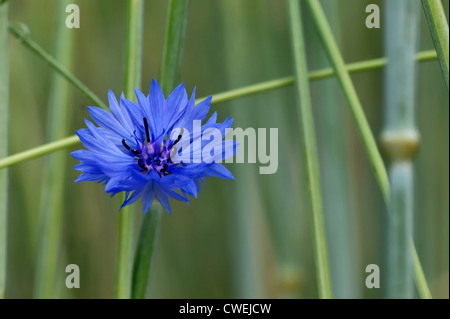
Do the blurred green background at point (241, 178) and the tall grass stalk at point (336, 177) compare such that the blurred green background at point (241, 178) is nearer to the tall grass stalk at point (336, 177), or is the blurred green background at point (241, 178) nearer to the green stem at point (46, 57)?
the tall grass stalk at point (336, 177)

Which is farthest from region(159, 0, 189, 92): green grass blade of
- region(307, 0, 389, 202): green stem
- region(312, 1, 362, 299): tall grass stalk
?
region(312, 1, 362, 299): tall grass stalk

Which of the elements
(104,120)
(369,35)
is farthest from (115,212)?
(104,120)

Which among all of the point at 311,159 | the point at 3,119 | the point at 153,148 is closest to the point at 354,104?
the point at 311,159

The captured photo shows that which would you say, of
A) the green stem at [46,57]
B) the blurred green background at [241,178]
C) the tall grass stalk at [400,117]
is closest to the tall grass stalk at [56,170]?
the green stem at [46,57]

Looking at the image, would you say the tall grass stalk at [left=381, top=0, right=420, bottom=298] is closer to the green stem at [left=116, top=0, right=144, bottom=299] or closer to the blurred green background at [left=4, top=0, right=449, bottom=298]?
the green stem at [left=116, top=0, right=144, bottom=299]

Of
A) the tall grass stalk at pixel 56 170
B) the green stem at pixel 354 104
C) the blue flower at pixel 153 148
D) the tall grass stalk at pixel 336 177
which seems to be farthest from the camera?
the tall grass stalk at pixel 336 177

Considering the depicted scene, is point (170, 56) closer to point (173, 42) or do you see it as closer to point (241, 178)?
point (173, 42)

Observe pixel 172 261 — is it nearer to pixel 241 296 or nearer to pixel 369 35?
Answer: pixel 241 296
